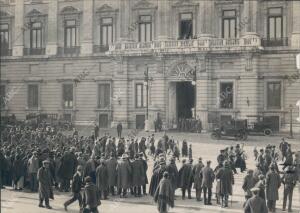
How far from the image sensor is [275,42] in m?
40.0

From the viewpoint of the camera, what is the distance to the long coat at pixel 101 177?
1861 cm

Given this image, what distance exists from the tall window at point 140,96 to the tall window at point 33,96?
8.80m

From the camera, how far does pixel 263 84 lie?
40.3 m

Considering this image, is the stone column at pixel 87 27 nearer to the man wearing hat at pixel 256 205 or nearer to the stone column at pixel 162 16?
the stone column at pixel 162 16

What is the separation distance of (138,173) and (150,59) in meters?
23.7

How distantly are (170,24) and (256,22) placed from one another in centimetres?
727

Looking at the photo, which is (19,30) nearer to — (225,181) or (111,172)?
(111,172)

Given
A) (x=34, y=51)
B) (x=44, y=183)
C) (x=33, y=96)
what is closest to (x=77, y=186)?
(x=44, y=183)

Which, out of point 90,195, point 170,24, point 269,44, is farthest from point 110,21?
point 90,195

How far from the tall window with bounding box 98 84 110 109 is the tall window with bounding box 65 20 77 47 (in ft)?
14.6

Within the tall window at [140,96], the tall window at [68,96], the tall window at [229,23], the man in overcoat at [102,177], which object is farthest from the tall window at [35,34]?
the man in overcoat at [102,177]

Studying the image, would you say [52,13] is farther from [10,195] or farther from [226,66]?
[10,195]

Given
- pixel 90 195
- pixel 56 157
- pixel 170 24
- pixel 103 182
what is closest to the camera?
pixel 90 195

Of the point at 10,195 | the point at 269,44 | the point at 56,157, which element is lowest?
the point at 10,195
